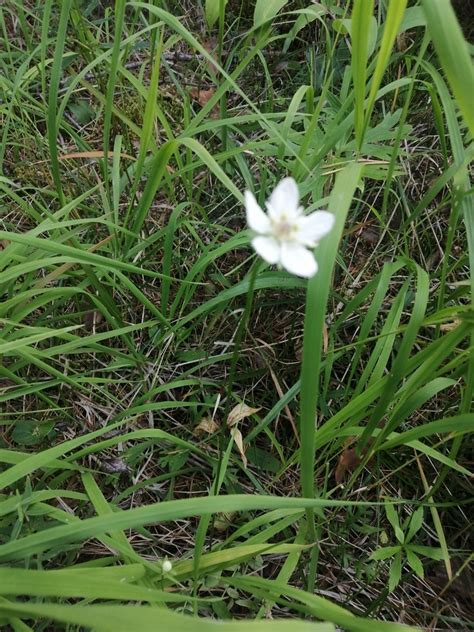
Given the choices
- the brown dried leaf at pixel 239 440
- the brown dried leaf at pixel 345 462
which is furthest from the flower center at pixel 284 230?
the brown dried leaf at pixel 345 462

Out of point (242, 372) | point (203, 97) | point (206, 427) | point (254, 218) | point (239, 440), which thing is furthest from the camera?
point (203, 97)

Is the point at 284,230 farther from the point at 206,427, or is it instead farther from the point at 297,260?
the point at 206,427

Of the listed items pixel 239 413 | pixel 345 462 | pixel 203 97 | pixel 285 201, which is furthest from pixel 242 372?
pixel 203 97

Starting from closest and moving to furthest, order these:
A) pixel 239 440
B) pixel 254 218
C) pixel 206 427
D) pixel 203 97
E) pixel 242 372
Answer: pixel 254 218 → pixel 239 440 → pixel 206 427 → pixel 242 372 → pixel 203 97

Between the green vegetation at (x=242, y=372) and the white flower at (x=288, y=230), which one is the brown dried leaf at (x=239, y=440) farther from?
the white flower at (x=288, y=230)

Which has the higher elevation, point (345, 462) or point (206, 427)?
point (206, 427)

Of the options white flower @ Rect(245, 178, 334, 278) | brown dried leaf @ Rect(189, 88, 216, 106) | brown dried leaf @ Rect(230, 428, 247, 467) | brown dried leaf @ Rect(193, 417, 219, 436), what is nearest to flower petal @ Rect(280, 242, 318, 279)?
white flower @ Rect(245, 178, 334, 278)

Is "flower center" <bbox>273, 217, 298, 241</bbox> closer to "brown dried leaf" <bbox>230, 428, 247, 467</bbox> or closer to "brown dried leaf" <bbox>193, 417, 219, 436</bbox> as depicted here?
"brown dried leaf" <bbox>230, 428, 247, 467</bbox>
